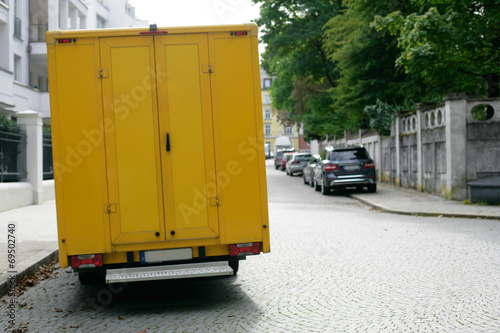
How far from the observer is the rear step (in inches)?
217

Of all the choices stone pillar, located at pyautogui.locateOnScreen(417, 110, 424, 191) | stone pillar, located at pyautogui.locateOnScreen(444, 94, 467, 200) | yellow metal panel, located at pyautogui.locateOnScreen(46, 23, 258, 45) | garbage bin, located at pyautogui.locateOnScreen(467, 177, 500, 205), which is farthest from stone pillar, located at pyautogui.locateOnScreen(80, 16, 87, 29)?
yellow metal panel, located at pyautogui.locateOnScreen(46, 23, 258, 45)

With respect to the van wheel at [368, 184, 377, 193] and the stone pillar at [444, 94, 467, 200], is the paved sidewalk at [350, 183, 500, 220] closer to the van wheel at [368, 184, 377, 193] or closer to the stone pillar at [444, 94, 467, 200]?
the van wheel at [368, 184, 377, 193]

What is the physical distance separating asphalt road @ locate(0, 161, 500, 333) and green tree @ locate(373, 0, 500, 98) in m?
8.84

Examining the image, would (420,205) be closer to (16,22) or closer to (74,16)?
(16,22)

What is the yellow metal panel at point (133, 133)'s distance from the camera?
5.68 metres

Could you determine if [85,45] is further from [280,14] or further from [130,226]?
[280,14]

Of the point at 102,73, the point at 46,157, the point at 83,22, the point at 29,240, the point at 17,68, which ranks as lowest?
the point at 29,240

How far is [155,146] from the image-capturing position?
5703 millimetres

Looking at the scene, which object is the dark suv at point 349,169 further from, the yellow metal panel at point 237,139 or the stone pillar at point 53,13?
the stone pillar at point 53,13

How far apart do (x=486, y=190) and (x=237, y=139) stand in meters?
11.7

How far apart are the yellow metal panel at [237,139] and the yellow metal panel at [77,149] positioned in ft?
4.12

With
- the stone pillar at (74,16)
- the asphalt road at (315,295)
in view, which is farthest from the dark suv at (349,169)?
the stone pillar at (74,16)

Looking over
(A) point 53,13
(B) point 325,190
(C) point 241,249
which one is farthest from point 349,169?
(A) point 53,13

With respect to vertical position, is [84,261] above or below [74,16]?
below
